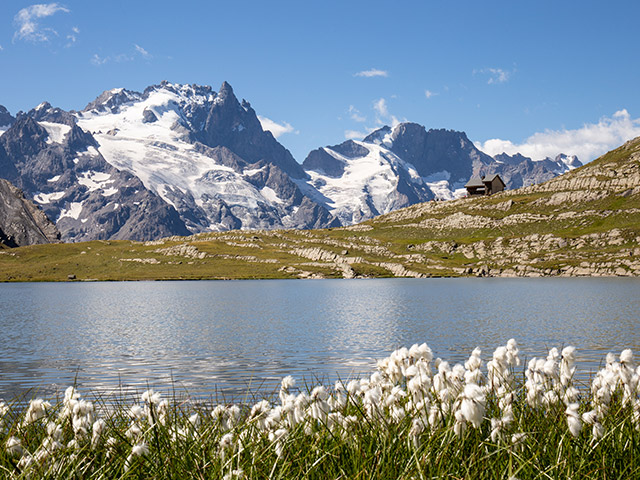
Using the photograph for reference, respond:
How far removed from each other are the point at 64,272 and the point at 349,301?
13734cm

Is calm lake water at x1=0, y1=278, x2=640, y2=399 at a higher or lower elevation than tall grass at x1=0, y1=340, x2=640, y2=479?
lower

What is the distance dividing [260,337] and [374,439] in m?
39.0

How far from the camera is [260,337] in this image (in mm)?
47469

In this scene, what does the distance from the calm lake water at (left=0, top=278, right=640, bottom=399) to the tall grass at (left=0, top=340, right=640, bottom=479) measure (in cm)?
783

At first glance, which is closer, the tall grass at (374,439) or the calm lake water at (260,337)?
the tall grass at (374,439)

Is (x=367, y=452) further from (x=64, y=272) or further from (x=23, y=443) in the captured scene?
(x=64, y=272)

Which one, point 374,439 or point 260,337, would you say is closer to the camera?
point 374,439

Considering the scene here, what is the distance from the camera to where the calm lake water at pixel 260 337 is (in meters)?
31.2

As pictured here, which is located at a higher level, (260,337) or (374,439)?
(374,439)

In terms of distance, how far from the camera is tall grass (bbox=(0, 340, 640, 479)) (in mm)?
8055

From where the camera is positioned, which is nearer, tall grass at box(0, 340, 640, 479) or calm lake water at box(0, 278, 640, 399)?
tall grass at box(0, 340, 640, 479)

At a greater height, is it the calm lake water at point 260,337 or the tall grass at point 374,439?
the tall grass at point 374,439

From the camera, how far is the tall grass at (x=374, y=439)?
8.05m

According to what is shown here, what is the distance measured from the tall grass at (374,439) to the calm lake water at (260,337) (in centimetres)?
783
